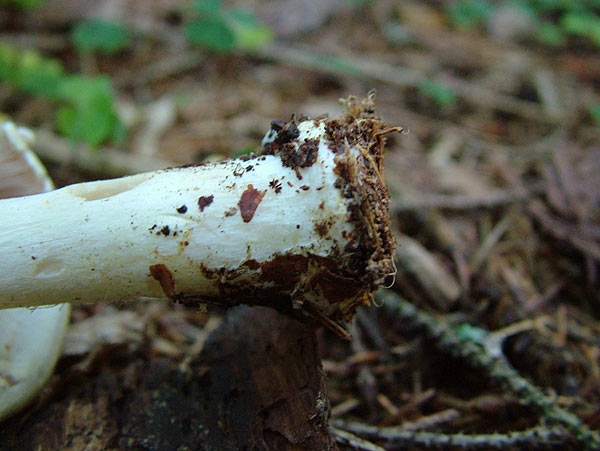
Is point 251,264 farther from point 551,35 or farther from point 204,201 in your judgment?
point 551,35

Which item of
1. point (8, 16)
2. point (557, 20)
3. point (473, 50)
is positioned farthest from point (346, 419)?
point (557, 20)

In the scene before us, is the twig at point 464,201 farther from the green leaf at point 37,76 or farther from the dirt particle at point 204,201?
the green leaf at point 37,76

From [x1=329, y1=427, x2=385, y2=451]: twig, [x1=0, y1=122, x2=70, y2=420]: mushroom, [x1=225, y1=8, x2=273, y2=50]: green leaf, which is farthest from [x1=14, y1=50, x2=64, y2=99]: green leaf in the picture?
[x1=329, y1=427, x2=385, y2=451]: twig

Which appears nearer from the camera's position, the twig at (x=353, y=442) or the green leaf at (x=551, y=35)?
the twig at (x=353, y=442)

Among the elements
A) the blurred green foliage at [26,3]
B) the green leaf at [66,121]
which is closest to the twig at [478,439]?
the green leaf at [66,121]

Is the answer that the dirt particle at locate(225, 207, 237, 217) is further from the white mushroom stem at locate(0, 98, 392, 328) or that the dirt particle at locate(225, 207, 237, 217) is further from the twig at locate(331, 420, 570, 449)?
the twig at locate(331, 420, 570, 449)

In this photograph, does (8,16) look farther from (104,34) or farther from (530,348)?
(530,348)

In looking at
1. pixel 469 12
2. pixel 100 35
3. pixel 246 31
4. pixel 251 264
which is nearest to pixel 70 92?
pixel 100 35
